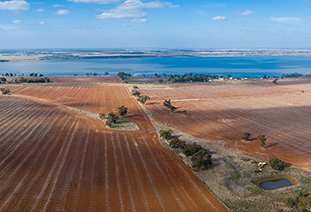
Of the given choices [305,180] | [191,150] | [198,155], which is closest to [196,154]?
[198,155]

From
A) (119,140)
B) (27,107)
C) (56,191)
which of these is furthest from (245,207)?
(27,107)

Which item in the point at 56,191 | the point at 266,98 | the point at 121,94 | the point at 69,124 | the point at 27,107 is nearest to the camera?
the point at 56,191

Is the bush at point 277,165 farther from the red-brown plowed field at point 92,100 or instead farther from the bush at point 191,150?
the red-brown plowed field at point 92,100

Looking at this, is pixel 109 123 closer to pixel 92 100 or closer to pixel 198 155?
pixel 198 155

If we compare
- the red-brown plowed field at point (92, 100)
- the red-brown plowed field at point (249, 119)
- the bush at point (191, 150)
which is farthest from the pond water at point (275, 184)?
the red-brown plowed field at point (92, 100)

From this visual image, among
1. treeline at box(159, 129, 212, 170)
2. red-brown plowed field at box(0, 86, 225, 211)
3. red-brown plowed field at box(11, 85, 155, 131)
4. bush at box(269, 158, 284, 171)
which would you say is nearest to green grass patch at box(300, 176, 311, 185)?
bush at box(269, 158, 284, 171)

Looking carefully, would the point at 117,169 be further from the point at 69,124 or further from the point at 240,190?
the point at 69,124
